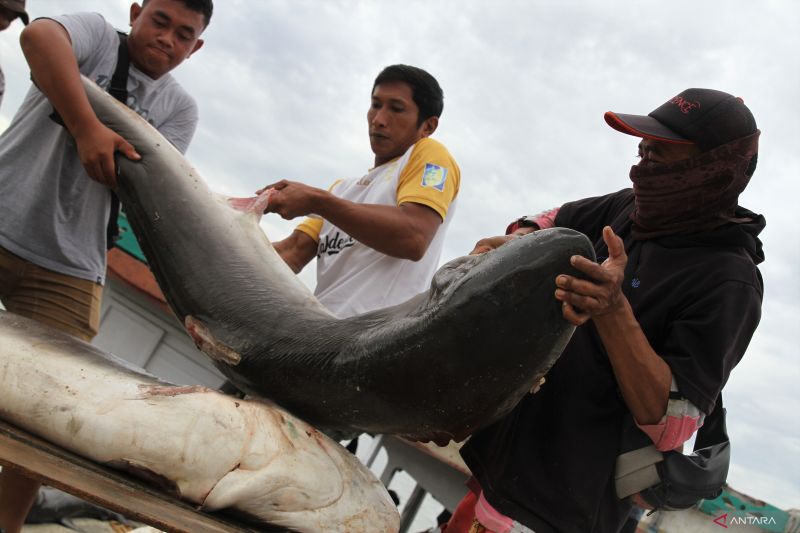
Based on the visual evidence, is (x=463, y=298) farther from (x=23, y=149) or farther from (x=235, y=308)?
(x=23, y=149)

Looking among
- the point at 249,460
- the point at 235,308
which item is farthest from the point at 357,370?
the point at 235,308

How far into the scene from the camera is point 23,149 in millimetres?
2990

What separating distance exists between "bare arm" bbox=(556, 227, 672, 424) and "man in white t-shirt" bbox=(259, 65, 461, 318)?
3.55 ft

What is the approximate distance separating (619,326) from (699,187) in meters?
0.56

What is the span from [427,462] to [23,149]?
5.93 metres

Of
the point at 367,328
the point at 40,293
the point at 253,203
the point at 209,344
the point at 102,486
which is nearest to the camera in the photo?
the point at 102,486

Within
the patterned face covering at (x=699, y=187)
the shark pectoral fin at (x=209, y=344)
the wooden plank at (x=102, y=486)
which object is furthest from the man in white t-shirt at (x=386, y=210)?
the wooden plank at (x=102, y=486)

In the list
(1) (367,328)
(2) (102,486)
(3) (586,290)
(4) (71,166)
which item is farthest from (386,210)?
(2) (102,486)

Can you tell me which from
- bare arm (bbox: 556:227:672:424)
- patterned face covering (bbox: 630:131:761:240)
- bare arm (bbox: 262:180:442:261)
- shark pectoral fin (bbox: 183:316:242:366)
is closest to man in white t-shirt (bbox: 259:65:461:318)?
bare arm (bbox: 262:180:442:261)

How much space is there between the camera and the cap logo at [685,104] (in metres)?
2.02

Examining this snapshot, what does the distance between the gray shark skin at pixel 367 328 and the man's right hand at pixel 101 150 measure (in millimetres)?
157

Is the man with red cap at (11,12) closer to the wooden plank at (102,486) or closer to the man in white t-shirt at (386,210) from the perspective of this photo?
the man in white t-shirt at (386,210)

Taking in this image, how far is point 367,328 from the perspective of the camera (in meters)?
1.91

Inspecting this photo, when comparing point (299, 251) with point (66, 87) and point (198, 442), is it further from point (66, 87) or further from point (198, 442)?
point (198, 442)
